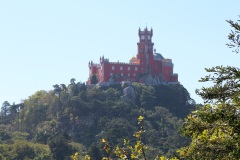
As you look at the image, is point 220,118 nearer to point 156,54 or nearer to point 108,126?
point 108,126

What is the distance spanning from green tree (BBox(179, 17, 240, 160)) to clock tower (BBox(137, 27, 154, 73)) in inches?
3141

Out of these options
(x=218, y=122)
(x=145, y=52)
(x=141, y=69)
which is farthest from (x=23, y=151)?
(x=218, y=122)

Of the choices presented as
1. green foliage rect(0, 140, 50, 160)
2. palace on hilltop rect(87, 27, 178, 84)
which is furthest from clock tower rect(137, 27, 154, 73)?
green foliage rect(0, 140, 50, 160)

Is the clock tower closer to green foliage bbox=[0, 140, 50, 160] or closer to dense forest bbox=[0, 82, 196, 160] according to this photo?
dense forest bbox=[0, 82, 196, 160]

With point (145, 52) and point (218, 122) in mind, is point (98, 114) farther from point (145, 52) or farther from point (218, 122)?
point (218, 122)

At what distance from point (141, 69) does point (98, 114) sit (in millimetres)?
10135

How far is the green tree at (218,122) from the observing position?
44.7 feet

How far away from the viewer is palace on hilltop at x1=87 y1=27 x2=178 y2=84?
92.9 metres

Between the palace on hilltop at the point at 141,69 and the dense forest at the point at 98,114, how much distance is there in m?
1.55

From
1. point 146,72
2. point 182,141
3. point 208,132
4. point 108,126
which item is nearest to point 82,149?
point 108,126

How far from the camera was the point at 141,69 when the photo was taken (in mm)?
94500

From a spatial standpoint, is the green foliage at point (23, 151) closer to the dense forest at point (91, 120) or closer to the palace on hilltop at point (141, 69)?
the dense forest at point (91, 120)

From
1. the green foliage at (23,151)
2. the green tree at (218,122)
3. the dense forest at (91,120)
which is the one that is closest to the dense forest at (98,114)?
the dense forest at (91,120)

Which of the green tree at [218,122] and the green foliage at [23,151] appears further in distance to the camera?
the green foliage at [23,151]
